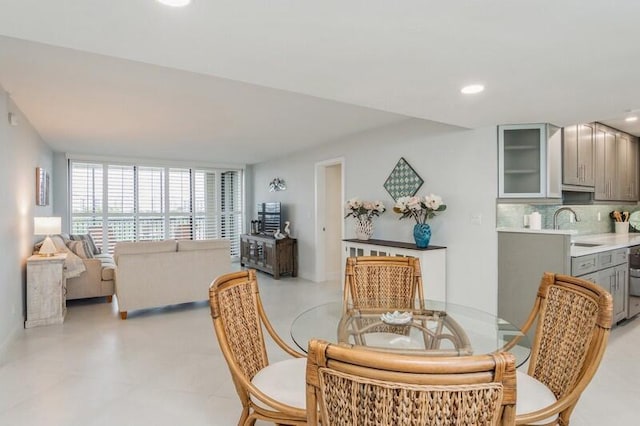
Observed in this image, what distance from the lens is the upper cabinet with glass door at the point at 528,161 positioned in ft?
11.9

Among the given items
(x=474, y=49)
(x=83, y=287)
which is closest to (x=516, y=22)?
(x=474, y=49)

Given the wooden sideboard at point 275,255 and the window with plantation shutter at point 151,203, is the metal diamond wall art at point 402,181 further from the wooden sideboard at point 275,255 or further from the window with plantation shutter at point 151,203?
the window with plantation shutter at point 151,203

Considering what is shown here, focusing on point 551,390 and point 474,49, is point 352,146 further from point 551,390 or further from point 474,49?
point 551,390

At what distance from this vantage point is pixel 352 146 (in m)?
5.45

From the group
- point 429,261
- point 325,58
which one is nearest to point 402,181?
point 429,261

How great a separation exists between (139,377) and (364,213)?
3109 mm

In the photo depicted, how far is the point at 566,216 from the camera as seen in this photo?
4.66m

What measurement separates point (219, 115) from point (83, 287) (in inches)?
115

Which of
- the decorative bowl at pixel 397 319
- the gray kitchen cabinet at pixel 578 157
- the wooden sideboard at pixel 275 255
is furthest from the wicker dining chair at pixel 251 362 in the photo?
the wooden sideboard at pixel 275 255

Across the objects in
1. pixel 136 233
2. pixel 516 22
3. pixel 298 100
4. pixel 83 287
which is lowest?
pixel 83 287

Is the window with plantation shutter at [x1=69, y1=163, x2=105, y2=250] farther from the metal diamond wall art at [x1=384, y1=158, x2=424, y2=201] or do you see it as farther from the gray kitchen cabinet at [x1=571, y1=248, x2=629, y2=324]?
the gray kitchen cabinet at [x1=571, y1=248, x2=629, y2=324]

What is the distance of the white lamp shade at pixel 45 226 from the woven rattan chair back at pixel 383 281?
12.4ft

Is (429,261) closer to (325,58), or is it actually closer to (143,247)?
(325,58)

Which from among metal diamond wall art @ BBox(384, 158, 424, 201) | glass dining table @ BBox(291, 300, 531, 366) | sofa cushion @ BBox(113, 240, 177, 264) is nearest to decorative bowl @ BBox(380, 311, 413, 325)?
glass dining table @ BBox(291, 300, 531, 366)
